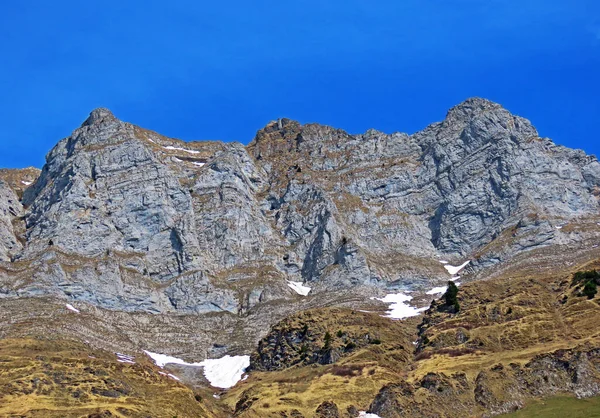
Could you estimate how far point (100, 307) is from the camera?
190 m

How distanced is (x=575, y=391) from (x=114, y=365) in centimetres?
8231

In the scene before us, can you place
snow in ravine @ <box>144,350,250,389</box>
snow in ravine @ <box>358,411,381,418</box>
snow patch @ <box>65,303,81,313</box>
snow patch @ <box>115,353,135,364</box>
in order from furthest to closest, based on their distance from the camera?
1. snow patch @ <box>65,303,81,313</box>
2. snow in ravine @ <box>144,350,250,389</box>
3. snow patch @ <box>115,353,135,364</box>
4. snow in ravine @ <box>358,411,381,418</box>

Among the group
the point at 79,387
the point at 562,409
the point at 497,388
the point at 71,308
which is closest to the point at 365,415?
the point at 497,388

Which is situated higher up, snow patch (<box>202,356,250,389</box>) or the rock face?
snow patch (<box>202,356,250,389</box>)

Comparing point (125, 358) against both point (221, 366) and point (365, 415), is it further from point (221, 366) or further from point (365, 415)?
point (365, 415)

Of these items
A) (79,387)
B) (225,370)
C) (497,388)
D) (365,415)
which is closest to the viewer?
(497,388)

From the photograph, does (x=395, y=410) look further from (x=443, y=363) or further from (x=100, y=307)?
(x=100, y=307)

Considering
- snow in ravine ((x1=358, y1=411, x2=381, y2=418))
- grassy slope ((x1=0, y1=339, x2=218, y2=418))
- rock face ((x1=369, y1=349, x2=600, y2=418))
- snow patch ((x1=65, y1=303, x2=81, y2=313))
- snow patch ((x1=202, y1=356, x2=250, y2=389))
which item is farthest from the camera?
snow patch ((x1=65, y1=303, x2=81, y2=313))

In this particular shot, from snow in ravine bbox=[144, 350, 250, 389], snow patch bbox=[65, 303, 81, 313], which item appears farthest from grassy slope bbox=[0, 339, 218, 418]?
snow patch bbox=[65, 303, 81, 313]

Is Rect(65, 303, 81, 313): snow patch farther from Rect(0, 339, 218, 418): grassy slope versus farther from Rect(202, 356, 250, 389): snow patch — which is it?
Rect(202, 356, 250, 389): snow patch

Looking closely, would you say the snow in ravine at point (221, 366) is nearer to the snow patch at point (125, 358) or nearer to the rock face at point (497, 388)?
the snow patch at point (125, 358)

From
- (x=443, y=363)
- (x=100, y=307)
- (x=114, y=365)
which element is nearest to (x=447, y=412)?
(x=443, y=363)

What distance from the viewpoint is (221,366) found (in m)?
175

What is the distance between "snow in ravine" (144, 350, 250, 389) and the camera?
546 feet
